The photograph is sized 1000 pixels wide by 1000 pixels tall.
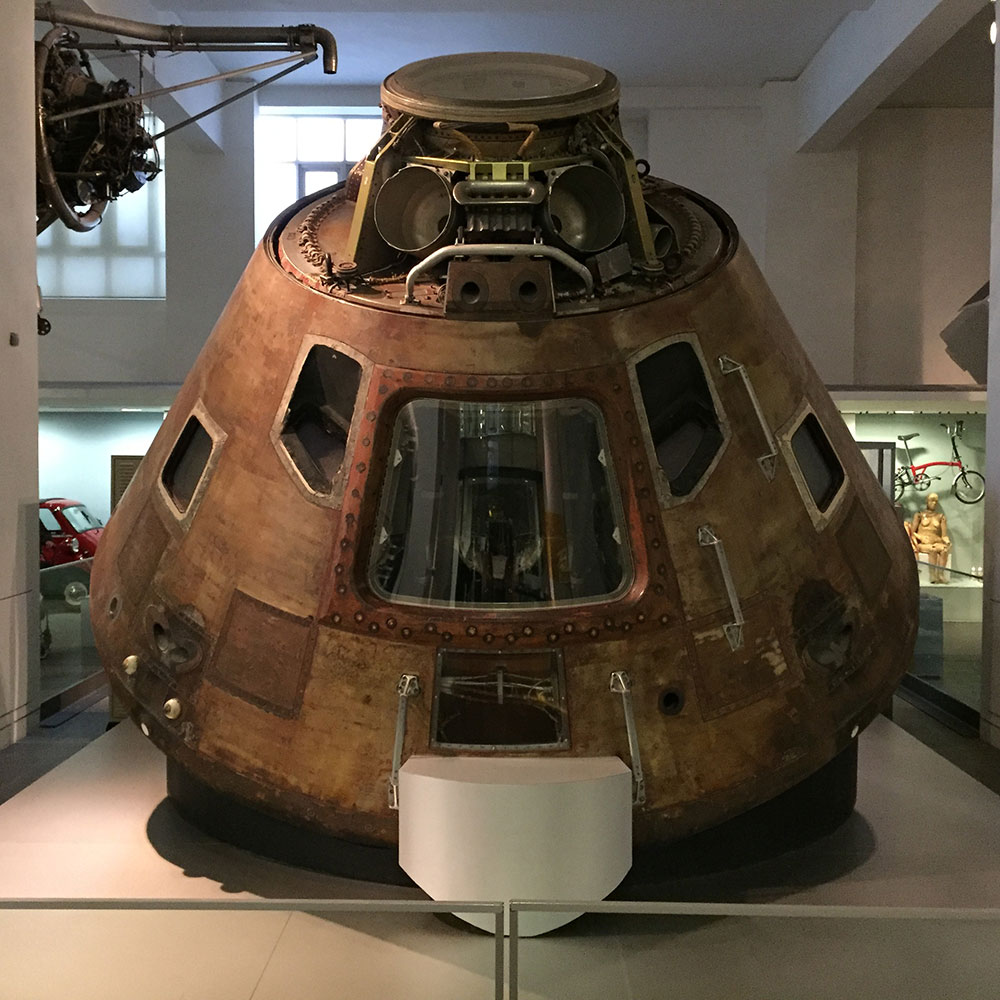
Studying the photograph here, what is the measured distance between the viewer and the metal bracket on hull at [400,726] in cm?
261

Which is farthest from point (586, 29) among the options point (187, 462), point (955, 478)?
point (187, 462)

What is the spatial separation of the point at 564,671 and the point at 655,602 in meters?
0.26

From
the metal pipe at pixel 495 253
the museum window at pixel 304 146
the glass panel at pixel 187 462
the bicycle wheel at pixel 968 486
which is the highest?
the museum window at pixel 304 146

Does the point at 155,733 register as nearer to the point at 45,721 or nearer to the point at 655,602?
the point at 655,602

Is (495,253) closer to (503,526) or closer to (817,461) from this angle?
(503,526)

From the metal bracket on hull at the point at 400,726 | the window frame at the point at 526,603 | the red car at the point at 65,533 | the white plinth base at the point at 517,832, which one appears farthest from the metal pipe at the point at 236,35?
the white plinth base at the point at 517,832

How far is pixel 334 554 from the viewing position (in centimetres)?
272

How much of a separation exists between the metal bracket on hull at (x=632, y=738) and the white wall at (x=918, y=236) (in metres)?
7.19

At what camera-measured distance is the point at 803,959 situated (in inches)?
81.4

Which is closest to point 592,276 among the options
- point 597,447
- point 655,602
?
point 597,447

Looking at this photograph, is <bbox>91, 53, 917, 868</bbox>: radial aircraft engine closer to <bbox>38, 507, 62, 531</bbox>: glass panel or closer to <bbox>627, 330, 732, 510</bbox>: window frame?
<bbox>627, 330, 732, 510</bbox>: window frame

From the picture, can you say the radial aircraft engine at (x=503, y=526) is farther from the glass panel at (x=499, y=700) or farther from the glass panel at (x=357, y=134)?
the glass panel at (x=357, y=134)

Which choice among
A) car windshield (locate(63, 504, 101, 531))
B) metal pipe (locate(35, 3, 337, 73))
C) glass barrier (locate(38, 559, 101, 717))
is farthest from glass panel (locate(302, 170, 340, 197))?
glass barrier (locate(38, 559, 101, 717))

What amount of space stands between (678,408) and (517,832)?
114cm
